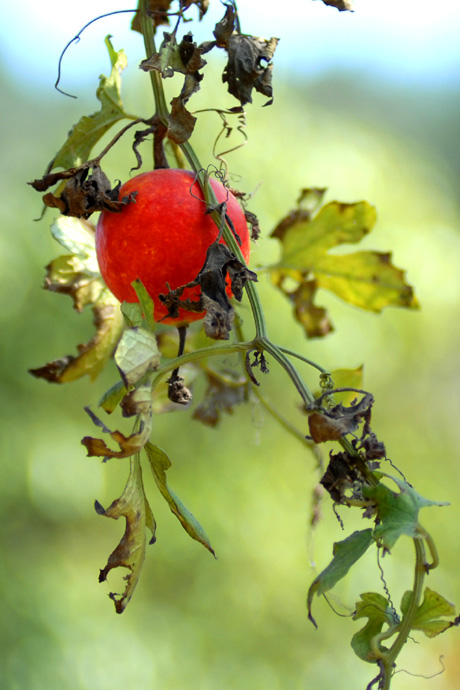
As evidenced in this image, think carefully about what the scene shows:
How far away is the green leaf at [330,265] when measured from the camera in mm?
786

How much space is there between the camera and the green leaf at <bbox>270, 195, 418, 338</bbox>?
2.58ft

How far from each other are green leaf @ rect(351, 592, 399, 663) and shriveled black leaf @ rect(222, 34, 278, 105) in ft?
1.42

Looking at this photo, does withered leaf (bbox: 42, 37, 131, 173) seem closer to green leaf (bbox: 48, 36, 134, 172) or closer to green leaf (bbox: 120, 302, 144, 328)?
green leaf (bbox: 48, 36, 134, 172)

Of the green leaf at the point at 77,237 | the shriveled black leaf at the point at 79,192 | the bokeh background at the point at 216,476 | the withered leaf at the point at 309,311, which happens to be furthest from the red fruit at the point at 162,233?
the bokeh background at the point at 216,476

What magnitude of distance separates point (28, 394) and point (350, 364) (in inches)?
50.6

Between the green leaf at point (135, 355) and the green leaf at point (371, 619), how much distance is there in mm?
252

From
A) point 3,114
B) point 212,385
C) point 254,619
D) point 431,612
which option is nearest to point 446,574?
point 254,619

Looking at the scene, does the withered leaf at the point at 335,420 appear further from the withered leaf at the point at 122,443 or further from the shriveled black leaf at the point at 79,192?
the shriveled black leaf at the point at 79,192

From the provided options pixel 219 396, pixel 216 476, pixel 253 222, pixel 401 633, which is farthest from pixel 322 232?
pixel 216 476

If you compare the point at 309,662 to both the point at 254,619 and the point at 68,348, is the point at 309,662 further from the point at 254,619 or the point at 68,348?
the point at 68,348

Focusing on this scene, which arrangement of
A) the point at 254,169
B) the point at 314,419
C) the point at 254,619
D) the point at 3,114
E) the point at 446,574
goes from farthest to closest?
1. the point at 3,114
2. the point at 446,574
3. the point at 254,619
4. the point at 254,169
5. the point at 314,419

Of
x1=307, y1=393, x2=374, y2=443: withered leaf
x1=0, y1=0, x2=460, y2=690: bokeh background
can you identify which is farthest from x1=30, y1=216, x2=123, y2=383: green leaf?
x1=0, y1=0, x2=460, y2=690: bokeh background

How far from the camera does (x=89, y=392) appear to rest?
8.59ft

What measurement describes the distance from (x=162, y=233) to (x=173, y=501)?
247 mm
